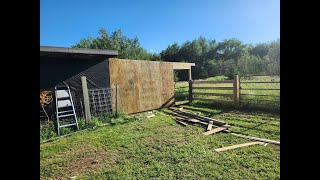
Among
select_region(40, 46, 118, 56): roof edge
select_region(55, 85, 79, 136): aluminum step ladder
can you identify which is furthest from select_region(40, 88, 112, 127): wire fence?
select_region(40, 46, 118, 56): roof edge

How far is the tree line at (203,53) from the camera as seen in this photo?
2644 centimetres

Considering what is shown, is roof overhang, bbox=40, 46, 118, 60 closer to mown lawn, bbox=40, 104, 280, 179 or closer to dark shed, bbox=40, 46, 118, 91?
dark shed, bbox=40, 46, 118, 91

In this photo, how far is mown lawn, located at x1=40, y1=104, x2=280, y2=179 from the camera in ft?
10.0

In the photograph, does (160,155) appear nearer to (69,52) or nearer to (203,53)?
(69,52)

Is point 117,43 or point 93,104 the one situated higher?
point 117,43

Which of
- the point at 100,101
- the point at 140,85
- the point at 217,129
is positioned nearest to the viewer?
the point at 217,129

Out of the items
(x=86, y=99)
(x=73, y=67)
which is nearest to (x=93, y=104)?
(x=86, y=99)

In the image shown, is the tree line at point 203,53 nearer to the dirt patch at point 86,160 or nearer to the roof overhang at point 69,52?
the roof overhang at point 69,52

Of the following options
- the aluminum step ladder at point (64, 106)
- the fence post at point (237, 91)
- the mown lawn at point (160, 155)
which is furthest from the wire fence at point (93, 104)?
the fence post at point (237, 91)

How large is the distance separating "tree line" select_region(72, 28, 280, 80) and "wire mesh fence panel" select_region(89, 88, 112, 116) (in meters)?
17.9

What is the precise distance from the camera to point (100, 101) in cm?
689

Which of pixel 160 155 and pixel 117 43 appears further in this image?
pixel 117 43

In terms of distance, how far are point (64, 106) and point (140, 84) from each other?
318 centimetres
